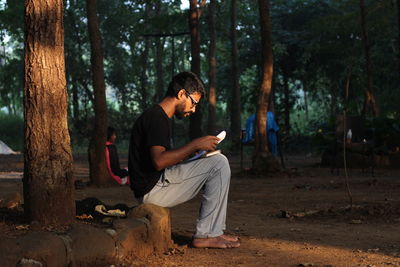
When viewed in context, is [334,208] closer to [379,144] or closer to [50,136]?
[50,136]

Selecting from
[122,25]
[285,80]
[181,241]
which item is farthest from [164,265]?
[122,25]

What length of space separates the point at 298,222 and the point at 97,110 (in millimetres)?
5371

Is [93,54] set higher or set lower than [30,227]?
higher

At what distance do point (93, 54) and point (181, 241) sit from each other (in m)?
6.32

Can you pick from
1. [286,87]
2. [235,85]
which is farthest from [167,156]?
[286,87]

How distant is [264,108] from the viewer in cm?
1416

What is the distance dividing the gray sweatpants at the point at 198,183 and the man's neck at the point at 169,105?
45 centimetres

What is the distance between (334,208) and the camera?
8500 millimetres

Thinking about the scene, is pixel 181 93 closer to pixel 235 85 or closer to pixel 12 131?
pixel 235 85

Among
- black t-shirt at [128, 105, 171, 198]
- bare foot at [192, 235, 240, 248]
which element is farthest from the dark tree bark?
black t-shirt at [128, 105, 171, 198]

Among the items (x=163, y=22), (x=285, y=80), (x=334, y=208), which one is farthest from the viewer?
(x=285, y=80)

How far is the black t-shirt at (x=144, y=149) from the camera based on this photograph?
214 inches

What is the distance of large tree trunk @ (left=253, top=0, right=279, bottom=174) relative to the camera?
1413 cm

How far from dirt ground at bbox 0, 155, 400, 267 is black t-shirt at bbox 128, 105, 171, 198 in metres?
0.62
